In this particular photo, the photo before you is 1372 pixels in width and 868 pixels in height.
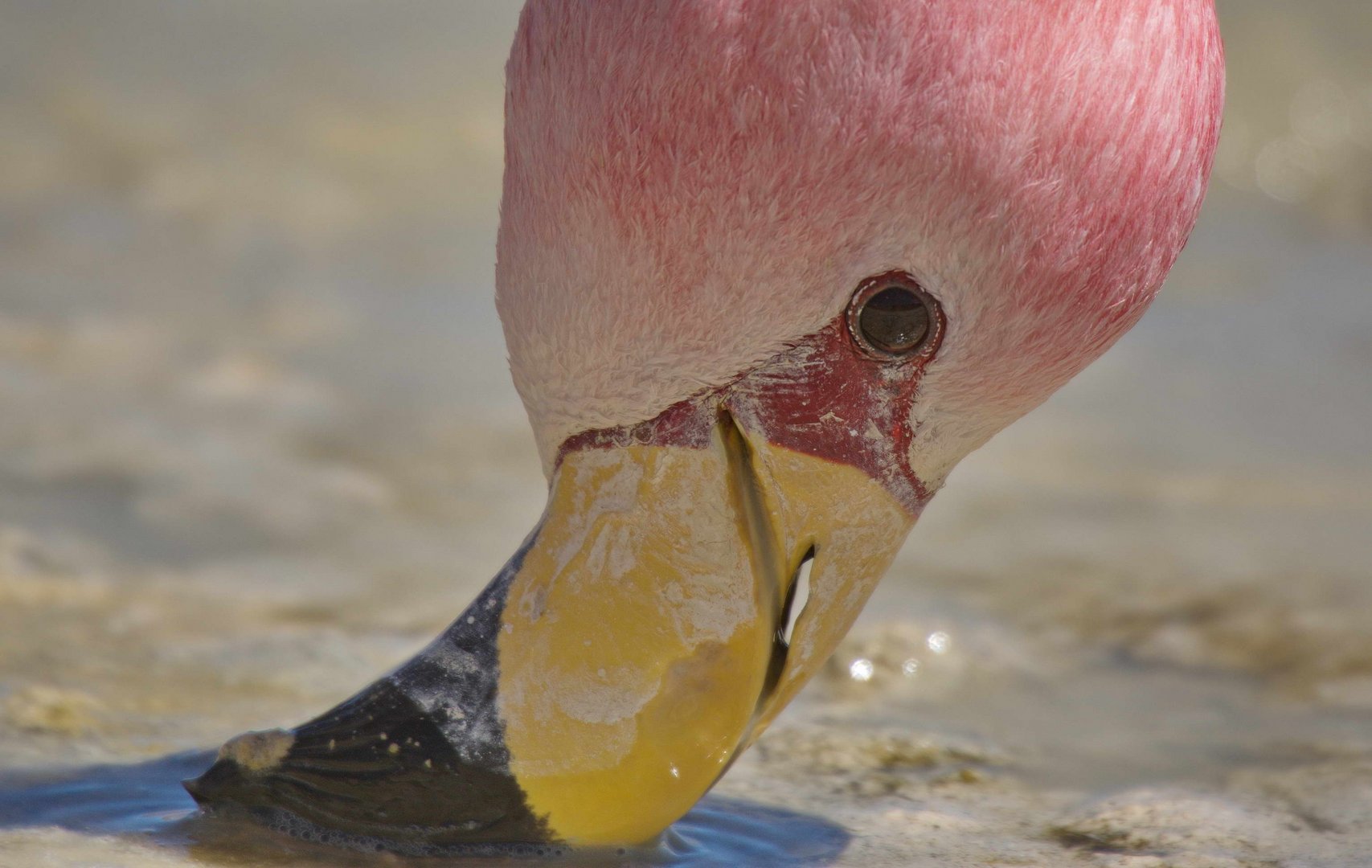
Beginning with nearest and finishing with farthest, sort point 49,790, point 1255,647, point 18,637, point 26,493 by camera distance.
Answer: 1. point 49,790
2. point 18,637
3. point 1255,647
4. point 26,493

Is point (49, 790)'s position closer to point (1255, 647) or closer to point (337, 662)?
A: point (337, 662)

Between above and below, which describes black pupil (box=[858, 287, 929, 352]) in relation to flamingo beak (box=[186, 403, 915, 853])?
above

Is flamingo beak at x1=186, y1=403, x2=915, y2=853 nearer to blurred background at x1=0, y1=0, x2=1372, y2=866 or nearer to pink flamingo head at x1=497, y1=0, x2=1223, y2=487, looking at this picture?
pink flamingo head at x1=497, y1=0, x2=1223, y2=487

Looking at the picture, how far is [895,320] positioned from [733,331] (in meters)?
0.16

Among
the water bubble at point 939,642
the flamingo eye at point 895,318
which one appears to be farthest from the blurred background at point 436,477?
the flamingo eye at point 895,318

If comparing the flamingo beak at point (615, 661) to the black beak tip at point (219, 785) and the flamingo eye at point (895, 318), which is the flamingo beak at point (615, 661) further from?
the flamingo eye at point (895, 318)

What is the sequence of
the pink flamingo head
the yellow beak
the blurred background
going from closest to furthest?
1. the pink flamingo head
2. the yellow beak
3. the blurred background

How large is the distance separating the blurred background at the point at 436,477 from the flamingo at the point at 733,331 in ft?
1.01

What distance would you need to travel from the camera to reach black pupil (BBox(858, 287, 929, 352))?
1543 mm

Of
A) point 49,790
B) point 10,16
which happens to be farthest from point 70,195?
point 49,790

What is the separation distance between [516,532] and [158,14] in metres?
2.56

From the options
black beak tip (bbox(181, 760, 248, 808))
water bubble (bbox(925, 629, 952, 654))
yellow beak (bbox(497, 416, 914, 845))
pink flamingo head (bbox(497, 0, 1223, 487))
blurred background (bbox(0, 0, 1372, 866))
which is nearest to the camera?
pink flamingo head (bbox(497, 0, 1223, 487))

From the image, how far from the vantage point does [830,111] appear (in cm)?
148

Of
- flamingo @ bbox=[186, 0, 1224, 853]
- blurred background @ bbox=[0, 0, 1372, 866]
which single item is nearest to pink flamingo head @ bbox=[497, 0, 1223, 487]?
flamingo @ bbox=[186, 0, 1224, 853]
